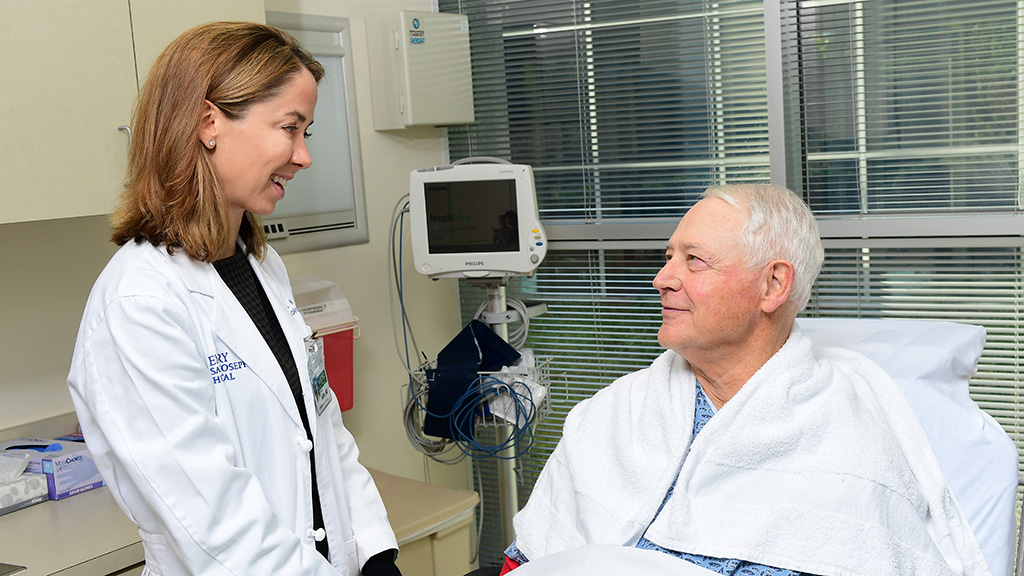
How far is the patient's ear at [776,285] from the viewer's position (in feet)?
5.20

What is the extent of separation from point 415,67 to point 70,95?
1324 mm

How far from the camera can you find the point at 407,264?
10.7 ft

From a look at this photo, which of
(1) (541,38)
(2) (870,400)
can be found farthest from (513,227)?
(2) (870,400)

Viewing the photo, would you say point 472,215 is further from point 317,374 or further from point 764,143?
point 317,374

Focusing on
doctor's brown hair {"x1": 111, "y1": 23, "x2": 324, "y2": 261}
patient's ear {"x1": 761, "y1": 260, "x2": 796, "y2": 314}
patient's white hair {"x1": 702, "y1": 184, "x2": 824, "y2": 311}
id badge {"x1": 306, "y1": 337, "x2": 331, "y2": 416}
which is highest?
doctor's brown hair {"x1": 111, "y1": 23, "x2": 324, "y2": 261}

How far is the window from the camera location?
2.60 metres

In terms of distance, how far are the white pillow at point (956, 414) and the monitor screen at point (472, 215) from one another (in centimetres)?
105

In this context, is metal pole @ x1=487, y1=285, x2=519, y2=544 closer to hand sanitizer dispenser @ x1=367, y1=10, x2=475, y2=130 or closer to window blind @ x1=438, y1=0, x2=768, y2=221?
window blind @ x1=438, y1=0, x2=768, y2=221

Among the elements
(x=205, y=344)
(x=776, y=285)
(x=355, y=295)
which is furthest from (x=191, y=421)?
(x=355, y=295)

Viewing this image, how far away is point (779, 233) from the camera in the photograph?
158 cm

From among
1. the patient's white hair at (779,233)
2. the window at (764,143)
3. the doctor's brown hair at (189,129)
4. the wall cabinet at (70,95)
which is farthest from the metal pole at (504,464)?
the doctor's brown hair at (189,129)

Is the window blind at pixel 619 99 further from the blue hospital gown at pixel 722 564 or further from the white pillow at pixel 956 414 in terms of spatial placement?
the blue hospital gown at pixel 722 564

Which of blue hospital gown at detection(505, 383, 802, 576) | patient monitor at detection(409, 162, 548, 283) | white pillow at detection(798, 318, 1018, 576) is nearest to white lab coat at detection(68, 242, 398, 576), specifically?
blue hospital gown at detection(505, 383, 802, 576)

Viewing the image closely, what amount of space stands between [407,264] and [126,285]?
1.92 meters
